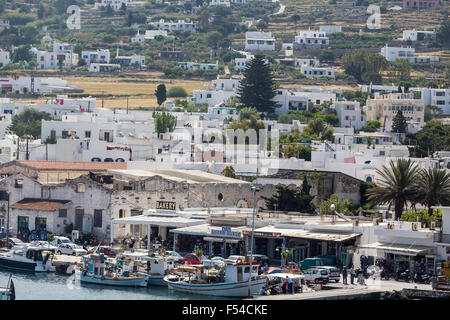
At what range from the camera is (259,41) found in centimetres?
15562

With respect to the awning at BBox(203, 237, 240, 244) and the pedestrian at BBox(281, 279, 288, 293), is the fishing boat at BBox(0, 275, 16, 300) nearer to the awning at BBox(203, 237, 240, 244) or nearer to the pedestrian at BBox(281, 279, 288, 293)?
the pedestrian at BBox(281, 279, 288, 293)

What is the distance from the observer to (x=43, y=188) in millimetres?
57531

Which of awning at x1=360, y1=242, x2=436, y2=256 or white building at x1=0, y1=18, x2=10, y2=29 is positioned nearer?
awning at x1=360, y1=242, x2=436, y2=256

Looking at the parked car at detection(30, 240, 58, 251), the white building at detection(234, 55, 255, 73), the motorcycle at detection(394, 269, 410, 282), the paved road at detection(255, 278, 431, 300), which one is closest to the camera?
the paved road at detection(255, 278, 431, 300)

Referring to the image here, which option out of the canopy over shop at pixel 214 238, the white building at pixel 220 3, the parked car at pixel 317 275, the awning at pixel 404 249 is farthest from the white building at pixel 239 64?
the parked car at pixel 317 275

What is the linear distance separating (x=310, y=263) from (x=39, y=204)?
15.5 metres

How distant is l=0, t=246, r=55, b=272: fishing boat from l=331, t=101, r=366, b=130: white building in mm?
61854

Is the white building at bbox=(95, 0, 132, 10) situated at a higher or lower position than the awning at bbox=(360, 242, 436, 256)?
higher

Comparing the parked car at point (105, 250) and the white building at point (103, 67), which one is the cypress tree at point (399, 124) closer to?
the white building at point (103, 67)

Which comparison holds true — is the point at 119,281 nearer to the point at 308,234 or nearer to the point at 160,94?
the point at 308,234

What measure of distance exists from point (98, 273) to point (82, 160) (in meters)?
29.0

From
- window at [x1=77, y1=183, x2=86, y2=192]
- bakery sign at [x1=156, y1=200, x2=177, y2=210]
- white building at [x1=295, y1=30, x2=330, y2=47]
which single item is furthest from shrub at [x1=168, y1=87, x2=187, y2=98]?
bakery sign at [x1=156, y1=200, x2=177, y2=210]

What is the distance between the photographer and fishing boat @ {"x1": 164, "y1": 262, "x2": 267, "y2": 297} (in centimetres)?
4334

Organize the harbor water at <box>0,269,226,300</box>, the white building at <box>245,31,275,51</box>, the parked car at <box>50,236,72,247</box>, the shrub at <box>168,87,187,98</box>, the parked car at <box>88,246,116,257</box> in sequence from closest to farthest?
the harbor water at <box>0,269,226,300</box>
the parked car at <box>88,246,116,257</box>
the parked car at <box>50,236,72,247</box>
the shrub at <box>168,87,187,98</box>
the white building at <box>245,31,275,51</box>
